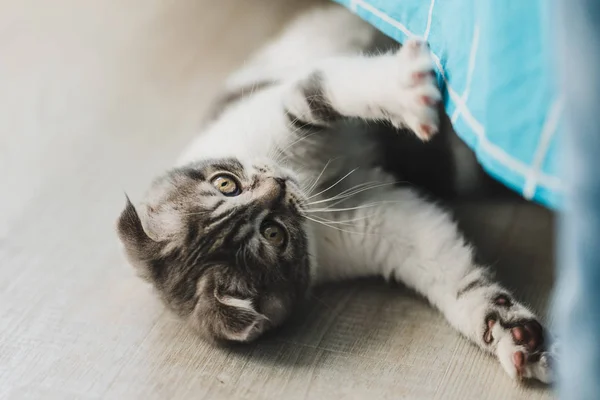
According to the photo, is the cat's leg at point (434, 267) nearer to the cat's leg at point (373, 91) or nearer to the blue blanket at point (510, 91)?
the cat's leg at point (373, 91)

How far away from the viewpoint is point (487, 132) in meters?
1.02

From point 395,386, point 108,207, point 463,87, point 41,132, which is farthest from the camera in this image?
point 41,132

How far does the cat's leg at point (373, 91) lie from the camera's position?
119cm

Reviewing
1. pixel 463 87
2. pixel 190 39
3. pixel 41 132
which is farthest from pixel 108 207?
pixel 463 87

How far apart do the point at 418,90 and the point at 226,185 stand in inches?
17.9

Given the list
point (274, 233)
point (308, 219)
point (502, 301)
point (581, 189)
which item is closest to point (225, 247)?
point (274, 233)

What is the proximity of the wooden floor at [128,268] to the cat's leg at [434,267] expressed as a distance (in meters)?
0.04

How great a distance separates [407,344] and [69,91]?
1466 millimetres

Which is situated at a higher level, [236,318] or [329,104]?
[329,104]

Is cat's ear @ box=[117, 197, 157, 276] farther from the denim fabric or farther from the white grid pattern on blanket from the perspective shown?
the denim fabric

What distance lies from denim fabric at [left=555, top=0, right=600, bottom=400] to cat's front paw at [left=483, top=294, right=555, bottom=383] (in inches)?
20.3

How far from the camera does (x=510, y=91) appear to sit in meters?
0.96

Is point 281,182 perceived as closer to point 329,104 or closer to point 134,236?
point 329,104

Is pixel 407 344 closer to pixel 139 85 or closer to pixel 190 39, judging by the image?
pixel 139 85
